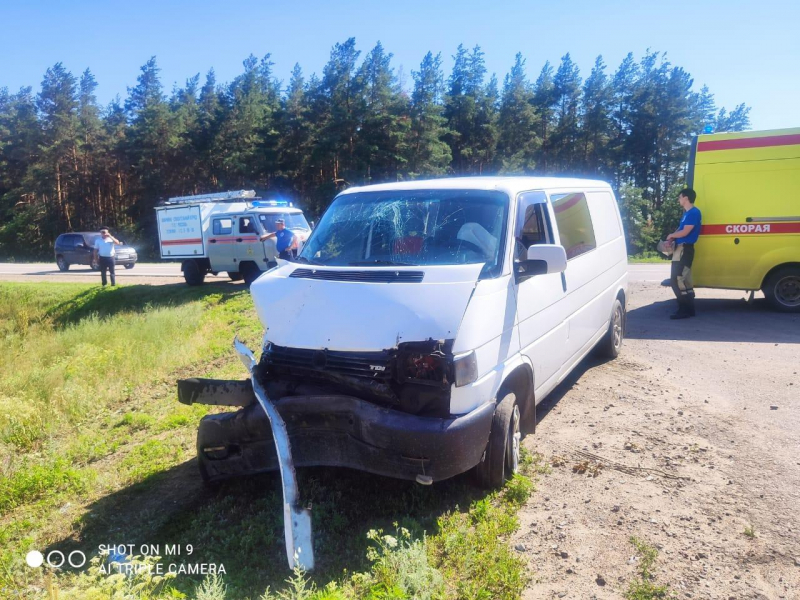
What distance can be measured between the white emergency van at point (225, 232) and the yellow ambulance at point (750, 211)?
362 inches

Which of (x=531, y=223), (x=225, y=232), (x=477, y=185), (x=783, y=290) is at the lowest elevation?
(x=783, y=290)

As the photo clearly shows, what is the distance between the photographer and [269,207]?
17.8 m

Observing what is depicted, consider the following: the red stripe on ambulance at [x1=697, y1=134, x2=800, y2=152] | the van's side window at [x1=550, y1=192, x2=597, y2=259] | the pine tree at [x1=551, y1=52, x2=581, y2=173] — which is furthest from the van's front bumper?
the pine tree at [x1=551, y1=52, x2=581, y2=173]

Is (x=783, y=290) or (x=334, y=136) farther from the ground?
(x=334, y=136)

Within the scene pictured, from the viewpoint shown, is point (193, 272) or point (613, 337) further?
point (193, 272)

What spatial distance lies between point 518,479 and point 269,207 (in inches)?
576

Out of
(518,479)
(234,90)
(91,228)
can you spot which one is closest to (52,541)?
(518,479)

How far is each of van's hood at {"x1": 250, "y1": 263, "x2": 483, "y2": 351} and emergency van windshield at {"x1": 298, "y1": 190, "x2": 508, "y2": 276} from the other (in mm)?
227

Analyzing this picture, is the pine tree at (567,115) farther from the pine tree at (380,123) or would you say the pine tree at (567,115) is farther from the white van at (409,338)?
the white van at (409,338)

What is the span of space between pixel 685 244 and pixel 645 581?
7727mm

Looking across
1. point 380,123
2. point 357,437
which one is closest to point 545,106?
point 380,123

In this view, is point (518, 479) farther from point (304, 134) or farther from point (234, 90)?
point (234, 90)

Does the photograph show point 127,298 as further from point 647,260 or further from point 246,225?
point 647,260

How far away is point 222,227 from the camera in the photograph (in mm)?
17641
